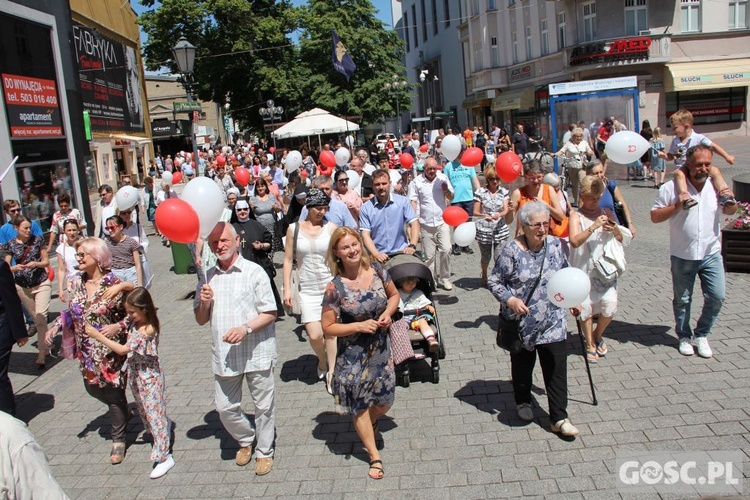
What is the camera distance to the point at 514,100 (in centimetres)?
3900

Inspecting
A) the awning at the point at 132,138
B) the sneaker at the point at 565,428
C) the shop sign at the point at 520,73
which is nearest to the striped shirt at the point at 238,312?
the sneaker at the point at 565,428

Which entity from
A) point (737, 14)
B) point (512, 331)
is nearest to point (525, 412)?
point (512, 331)

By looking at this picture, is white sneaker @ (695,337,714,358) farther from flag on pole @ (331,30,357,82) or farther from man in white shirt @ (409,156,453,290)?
flag on pole @ (331,30,357,82)

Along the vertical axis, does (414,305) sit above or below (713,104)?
below

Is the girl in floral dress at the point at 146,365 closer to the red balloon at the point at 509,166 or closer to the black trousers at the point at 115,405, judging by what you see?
the black trousers at the point at 115,405

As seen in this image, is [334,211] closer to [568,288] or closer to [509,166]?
[509,166]

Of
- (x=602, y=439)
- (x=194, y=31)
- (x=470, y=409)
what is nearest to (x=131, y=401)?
(x=470, y=409)

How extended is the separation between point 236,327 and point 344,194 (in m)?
4.09

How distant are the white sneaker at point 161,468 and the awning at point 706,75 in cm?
3057

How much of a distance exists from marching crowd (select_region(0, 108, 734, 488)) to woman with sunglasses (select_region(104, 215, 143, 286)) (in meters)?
0.02

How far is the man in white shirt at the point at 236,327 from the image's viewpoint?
177 inches

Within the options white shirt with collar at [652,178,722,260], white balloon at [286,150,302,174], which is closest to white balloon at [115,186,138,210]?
white shirt with collar at [652,178,722,260]

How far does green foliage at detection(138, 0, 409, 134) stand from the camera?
40.7 m

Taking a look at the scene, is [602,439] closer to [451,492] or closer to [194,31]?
[451,492]
